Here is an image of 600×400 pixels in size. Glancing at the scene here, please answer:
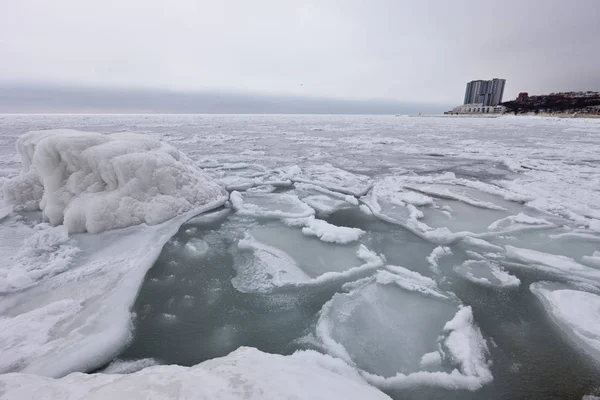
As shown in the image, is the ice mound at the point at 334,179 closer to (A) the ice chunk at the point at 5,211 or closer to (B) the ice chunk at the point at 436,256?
(B) the ice chunk at the point at 436,256

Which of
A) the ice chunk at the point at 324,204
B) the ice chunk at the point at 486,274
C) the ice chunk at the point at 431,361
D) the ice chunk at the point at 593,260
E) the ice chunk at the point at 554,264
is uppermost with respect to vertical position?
the ice chunk at the point at 593,260

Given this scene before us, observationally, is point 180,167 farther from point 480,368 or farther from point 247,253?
point 480,368

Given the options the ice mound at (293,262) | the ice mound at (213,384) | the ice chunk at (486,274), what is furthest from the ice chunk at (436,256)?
the ice mound at (213,384)

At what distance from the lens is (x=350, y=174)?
8.73 metres

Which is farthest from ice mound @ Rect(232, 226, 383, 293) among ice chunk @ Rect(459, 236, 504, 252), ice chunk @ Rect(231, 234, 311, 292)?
ice chunk @ Rect(459, 236, 504, 252)

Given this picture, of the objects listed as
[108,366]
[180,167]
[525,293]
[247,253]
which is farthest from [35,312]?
[525,293]

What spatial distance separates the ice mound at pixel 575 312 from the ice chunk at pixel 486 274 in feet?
0.76

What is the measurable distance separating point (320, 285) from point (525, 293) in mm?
2298

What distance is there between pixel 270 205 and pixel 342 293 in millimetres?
→ 3211

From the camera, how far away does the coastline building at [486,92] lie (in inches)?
4006

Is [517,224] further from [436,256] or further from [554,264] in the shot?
[436,256]

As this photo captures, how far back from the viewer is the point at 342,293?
10.3 ft

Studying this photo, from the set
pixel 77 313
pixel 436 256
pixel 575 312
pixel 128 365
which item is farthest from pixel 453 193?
pixel 77 313

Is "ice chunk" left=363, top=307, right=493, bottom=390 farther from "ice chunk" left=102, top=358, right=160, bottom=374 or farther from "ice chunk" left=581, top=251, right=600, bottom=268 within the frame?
"ice chunk" left=581, top=251, right=600, bottom=268
